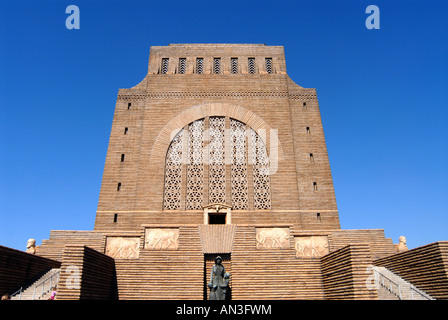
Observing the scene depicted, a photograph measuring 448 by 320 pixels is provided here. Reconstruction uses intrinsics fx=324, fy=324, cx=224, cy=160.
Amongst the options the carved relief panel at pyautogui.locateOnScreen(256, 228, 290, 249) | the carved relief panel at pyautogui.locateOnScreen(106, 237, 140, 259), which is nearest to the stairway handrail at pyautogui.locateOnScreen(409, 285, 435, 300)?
the carved relief panel at pyautogui.locateOnScreen(256, 228, 290, 249)

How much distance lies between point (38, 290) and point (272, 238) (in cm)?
770

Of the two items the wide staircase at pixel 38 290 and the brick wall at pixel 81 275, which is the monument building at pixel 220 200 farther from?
the wide staircase at pixel 38 290

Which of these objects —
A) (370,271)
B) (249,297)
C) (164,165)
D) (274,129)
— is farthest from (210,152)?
(370,271)

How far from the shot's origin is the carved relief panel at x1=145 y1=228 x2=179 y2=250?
11.4 metres

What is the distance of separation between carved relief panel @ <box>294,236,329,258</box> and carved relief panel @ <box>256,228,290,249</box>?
440mm

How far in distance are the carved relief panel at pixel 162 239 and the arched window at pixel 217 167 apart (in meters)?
4.60

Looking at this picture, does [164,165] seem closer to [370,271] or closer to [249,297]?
[249,297]

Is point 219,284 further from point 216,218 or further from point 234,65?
point 234,65

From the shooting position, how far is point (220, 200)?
16531 millimetres

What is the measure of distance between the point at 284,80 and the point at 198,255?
12335 millimetres

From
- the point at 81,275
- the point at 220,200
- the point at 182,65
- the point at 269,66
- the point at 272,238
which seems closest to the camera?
the point at 81,275

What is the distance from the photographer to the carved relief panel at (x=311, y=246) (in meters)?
11.5

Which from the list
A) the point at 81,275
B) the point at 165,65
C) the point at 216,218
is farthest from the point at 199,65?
the point at 81,275

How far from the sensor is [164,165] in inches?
671
